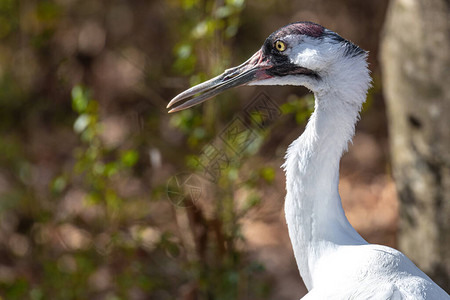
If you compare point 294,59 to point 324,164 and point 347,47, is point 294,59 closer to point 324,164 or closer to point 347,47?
point 347,47

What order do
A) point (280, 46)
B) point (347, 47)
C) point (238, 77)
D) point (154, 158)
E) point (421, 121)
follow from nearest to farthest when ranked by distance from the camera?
1. point (347, 47)
2. point (280, 46)
3. point (238, 77)
4. point (421, 121)
5. point (154, 158)

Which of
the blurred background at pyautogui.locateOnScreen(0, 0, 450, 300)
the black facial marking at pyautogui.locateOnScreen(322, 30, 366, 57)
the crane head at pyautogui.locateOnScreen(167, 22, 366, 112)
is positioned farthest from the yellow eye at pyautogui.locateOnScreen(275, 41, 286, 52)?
the blurred background at pyautogui.locateOnScreen(0, 0, 450, 300)

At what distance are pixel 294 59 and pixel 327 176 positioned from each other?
500 mm

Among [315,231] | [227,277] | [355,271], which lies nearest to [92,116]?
[227,277]

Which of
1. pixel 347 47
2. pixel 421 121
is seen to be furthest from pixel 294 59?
pixel 421 121

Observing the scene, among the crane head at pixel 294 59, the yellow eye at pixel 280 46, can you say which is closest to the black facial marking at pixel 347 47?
the crane head at pixel 294 59

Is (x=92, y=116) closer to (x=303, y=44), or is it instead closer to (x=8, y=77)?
(x=303, y=44)

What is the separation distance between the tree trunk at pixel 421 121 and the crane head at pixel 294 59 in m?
1.22

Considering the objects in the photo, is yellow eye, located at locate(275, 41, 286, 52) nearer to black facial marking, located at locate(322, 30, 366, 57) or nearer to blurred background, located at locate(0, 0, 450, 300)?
black facial marking, located at locate(322, 30, 366, 57)

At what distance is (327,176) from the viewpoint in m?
2.45

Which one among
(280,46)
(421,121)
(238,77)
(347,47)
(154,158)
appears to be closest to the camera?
(347,47)

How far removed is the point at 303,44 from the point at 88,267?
225cm

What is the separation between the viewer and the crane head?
239cm

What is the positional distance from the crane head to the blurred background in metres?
0.58
